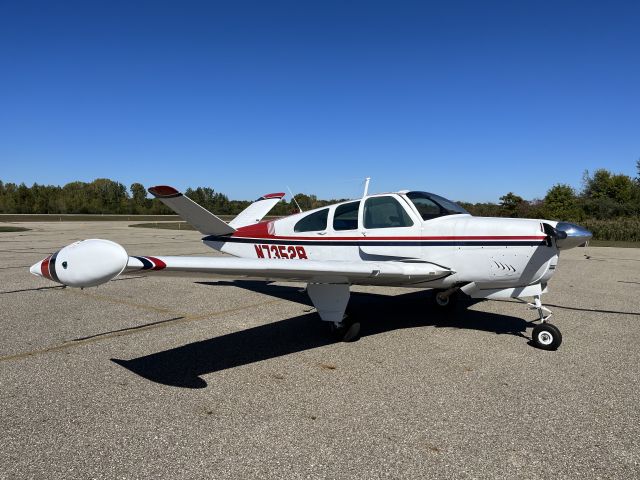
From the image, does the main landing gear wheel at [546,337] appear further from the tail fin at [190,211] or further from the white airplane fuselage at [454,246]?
the tail fin at [190,211]

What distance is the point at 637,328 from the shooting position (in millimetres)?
6938

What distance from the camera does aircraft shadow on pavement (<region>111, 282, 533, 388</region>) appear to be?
4.98 m

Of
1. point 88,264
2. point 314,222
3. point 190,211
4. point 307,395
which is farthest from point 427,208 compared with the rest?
point 88,264

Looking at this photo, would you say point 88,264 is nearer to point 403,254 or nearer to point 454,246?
point 403,254

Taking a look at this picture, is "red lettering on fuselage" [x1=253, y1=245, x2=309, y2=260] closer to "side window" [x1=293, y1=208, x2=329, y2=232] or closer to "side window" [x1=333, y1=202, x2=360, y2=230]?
"side window" [x1=293, y1=208, x2=329, y2=232]

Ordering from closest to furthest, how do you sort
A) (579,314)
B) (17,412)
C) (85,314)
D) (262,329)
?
(17,412)
(262,329)
(85,314)
(579,314)

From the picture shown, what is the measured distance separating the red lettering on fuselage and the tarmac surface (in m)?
1.03

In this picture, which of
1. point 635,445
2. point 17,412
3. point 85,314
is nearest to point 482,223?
point 635,445

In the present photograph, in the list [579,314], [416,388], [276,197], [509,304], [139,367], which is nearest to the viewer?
[416,388]

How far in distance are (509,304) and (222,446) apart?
7.10 meters

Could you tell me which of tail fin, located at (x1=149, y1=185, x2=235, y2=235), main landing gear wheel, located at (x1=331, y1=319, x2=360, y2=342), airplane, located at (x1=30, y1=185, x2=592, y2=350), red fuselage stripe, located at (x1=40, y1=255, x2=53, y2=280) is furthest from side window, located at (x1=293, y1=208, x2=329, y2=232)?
red fuselage stripe, located at (x1=40, y1=255, x2=53, y2=280)

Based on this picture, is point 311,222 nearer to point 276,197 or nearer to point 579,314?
point 276,197

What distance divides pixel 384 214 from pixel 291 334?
2.29m

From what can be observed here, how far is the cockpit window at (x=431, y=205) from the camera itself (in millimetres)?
6543
